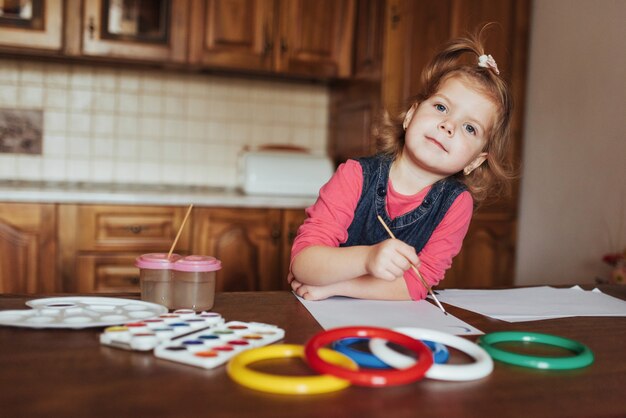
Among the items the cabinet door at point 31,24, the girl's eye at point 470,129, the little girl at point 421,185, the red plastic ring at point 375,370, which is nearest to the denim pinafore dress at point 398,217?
the little girl at point 421,185

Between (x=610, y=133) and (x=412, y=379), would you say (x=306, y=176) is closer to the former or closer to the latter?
(x=610, y=133)

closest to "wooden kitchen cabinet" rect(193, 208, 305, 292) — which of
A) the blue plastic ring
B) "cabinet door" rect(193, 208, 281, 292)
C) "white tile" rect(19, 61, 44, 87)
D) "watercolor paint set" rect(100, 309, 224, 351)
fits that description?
"cabinet door" rect(193, 208, 281, 292)

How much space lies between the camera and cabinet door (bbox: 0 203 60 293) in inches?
93.4

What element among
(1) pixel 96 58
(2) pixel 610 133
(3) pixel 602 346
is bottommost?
(3) pixel 602 346

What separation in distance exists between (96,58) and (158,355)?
7.42 ft

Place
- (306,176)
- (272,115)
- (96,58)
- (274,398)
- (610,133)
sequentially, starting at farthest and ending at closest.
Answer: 1. (272,115)
2. (306,176)
3. (96,58)
4. (610,133)
5. (274,398)

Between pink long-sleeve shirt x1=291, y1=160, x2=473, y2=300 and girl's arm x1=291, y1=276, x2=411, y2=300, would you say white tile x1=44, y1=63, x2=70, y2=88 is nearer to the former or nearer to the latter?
pink long-sleeve shirt x1=291, y1=160, x2=473, y2=300

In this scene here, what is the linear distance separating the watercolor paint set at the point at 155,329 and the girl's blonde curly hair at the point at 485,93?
0.71m

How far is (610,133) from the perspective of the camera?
2271 mm

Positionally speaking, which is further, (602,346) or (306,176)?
(306,176)

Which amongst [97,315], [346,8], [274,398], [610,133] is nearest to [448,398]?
[274,398]

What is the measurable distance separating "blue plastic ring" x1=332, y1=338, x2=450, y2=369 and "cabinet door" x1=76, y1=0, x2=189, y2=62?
7.21 ft

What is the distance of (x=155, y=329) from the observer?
0.74 meters

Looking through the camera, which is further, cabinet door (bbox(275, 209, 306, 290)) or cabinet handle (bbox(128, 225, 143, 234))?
cabinet door (bbox(275, 209, 306, 290))
